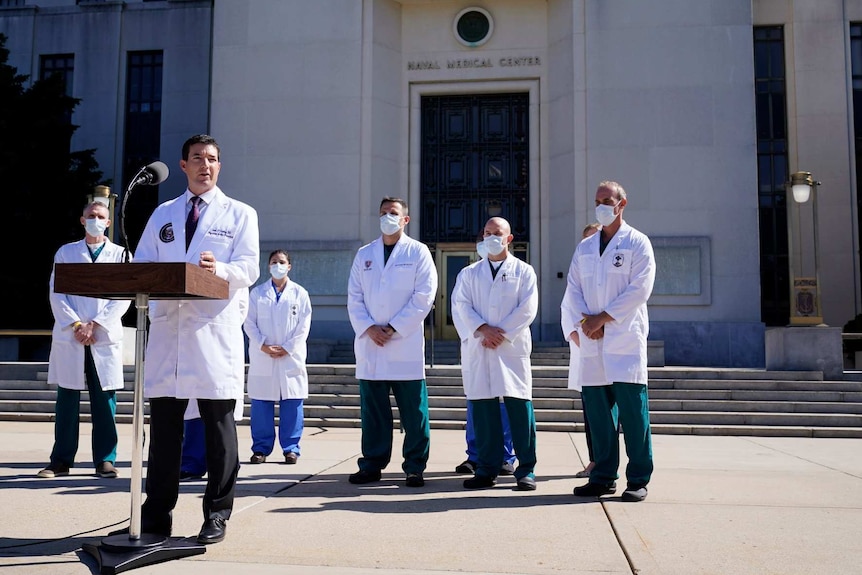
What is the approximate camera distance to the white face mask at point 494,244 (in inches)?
269

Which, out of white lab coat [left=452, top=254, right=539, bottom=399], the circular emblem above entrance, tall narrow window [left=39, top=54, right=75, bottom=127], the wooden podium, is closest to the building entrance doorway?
the circular emblem above entrance

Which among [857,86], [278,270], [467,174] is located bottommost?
[278,270]

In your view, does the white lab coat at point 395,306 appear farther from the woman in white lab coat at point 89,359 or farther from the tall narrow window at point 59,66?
the tall narrow window at point 59,66

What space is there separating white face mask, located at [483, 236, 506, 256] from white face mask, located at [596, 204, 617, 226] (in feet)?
3.25

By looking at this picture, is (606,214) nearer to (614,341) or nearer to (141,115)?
(614,341)

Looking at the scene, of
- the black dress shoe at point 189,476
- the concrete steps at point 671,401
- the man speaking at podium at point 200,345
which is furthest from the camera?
the concrete steps at point 671,401

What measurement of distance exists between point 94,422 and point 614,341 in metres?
4.43

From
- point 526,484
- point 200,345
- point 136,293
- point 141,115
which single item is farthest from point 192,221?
point 141,115

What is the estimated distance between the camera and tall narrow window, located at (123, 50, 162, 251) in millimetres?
25375

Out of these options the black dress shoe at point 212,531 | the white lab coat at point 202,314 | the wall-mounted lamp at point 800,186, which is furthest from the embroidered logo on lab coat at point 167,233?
the wall-mounted lamp at point 800,186

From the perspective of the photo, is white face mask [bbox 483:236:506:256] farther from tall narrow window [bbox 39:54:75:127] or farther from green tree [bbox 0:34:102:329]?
tall narrow window [bbox 39:54:75:127]

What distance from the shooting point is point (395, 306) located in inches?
270

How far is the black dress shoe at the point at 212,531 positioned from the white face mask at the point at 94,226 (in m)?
3.53

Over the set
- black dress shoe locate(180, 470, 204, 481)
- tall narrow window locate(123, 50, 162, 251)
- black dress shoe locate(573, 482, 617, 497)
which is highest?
tall narrow window locate(123, 50, 162, 251)
